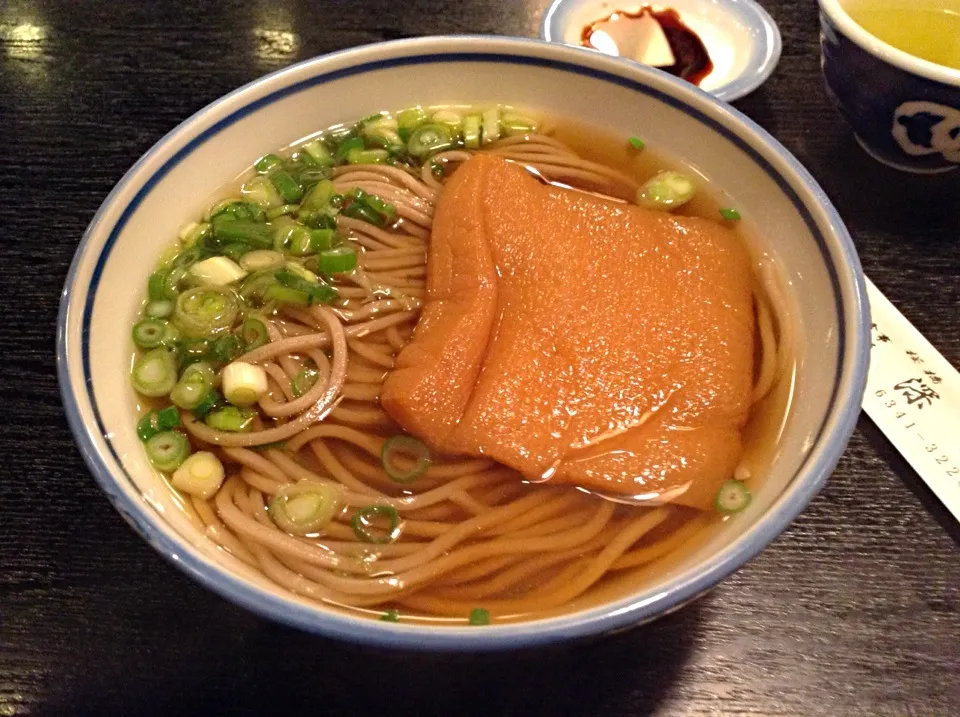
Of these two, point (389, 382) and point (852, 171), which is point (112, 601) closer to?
point (389, 382)

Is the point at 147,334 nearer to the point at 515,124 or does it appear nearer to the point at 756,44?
the point at 515,124

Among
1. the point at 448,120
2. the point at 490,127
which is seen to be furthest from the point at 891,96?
the point at 448,120


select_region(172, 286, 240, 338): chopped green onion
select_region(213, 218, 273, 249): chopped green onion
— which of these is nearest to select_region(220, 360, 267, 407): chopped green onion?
select_region(172, 286, 240, 338): chopped green onion

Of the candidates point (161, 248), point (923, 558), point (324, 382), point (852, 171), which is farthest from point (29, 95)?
point (923, 558)

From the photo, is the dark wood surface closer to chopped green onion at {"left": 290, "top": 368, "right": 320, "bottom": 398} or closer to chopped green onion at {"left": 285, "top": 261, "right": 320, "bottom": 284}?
chopped green onion at {"left": 290, "top": 368, "right": 320, "bottom": 398}

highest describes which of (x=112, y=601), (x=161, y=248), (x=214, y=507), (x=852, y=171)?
(x=852, y=171)
